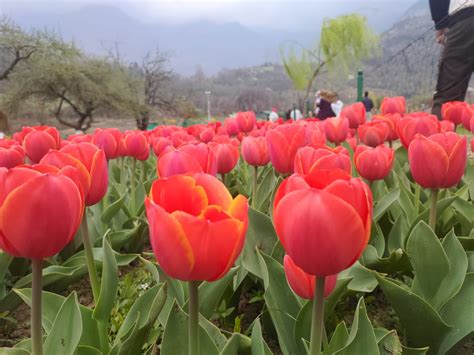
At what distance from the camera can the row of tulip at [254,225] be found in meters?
0.64

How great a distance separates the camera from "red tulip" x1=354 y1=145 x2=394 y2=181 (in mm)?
1533

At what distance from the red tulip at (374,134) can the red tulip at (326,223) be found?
1.58m

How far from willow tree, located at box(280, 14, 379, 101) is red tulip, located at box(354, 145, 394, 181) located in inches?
1300

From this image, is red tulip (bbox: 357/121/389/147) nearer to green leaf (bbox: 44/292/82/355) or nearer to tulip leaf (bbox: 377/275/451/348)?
tulip leaf (bbox: 377/275/451/348)

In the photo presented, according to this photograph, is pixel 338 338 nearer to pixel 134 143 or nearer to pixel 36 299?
pixel 36 299

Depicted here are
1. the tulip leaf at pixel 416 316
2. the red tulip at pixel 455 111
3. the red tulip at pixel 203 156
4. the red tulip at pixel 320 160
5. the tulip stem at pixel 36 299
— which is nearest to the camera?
the tulip stem at pixel 36 299

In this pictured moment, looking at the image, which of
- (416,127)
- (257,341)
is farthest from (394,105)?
(257,341)

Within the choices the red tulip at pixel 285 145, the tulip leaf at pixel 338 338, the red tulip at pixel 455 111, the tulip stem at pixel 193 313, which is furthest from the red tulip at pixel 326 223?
the red tulip at pixel 455 111

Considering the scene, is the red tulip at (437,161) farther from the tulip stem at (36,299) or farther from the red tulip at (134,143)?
the red tulip at (134,143)

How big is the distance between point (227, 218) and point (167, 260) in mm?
107

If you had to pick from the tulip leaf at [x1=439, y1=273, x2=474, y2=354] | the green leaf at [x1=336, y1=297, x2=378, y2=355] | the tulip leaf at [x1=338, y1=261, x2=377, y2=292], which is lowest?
the tulip leaf at [x1=439, y1=273, x2=474, y2=354]

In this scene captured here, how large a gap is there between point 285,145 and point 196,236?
3.13ft

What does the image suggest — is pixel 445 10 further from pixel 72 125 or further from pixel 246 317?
pixel 72 125

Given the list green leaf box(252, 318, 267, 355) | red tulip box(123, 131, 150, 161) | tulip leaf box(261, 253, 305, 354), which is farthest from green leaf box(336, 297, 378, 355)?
red tulip box(123, 131, 150, 161)
